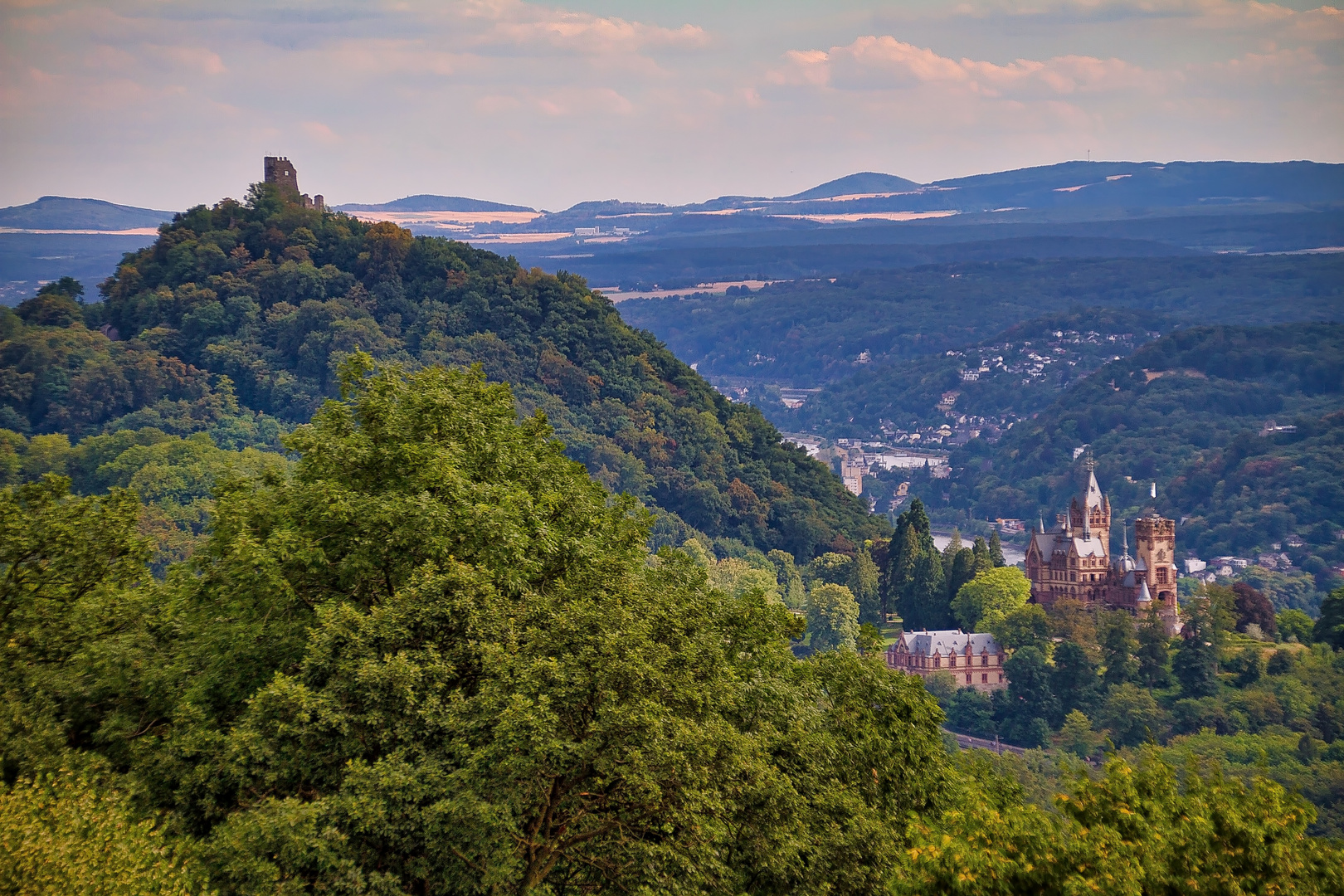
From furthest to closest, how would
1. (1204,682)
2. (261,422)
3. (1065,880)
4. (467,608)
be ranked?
(261,422) < (1204,682) < (467,608) < (1065,880)

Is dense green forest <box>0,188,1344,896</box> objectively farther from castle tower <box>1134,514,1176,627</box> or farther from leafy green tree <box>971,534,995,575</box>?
castle tower <box>1134,514,1176,627</box>

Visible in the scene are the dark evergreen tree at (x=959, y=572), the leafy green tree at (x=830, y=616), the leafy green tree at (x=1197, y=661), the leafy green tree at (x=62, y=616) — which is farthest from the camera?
the dark evergreen tree at (x=959, y=572)

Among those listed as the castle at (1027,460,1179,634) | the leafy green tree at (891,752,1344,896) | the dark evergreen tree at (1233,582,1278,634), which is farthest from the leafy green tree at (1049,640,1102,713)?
the leafy green tree at (891,752,1344,896)

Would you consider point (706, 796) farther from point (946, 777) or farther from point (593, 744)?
point (946, 777)

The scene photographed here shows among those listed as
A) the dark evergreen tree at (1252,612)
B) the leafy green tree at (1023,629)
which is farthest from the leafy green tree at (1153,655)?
the dark evergreen tree at (1252,612)

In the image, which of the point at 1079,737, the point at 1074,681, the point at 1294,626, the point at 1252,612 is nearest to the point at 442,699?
the point at 1079,737

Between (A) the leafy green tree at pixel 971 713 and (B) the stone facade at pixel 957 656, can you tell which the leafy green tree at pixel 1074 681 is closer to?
(A) the leafy green tree at pixel 971 713

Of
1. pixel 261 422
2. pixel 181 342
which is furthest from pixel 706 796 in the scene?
pixel 181 342
